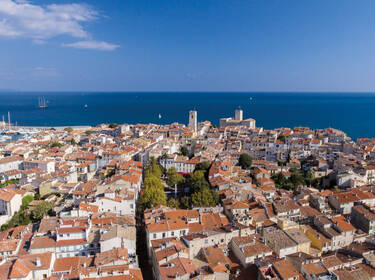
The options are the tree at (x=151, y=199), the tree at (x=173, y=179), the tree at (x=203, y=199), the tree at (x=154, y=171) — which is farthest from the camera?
the tree at (x=154, y=171)

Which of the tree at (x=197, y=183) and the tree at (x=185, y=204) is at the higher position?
the tree at (x=197, y=183)

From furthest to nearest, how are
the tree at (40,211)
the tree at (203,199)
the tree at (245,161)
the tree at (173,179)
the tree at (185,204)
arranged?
the tree at (245,161) < the tree at (173,179) < the tree at (185,204) < the tree at (203,199) < the tree at (40,211)

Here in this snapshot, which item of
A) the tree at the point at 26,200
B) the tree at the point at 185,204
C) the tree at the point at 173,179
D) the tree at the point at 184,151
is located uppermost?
the tree at the point at 184,151

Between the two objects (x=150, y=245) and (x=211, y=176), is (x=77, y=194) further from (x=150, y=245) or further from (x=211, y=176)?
(x=211, y=176)

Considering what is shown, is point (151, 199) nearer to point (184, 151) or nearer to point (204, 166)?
point (204, 166)

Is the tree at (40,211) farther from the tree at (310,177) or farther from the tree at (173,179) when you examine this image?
the tree at (310,177)

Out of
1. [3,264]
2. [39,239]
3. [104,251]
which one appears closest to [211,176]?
[104,251]

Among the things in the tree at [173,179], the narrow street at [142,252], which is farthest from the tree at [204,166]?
the narrow street at [142,252]

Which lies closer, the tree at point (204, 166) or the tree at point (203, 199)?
the tree at point (203, 199)

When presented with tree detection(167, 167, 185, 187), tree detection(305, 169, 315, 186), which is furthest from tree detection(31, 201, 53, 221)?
tree detection(305, 169, 315, 186)
